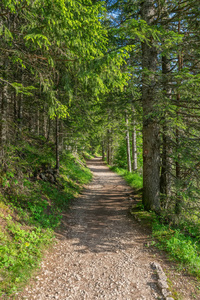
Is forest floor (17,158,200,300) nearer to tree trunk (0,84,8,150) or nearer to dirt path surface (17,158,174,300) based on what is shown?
dirt path surface (17,158,174,300)

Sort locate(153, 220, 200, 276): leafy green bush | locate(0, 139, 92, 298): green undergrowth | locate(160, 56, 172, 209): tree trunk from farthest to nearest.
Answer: locate(160, 56, 172, 209): tree trunk
locate(153, 220, 200, 276): leafy green bush
locate(0, 139, 92, 298): green undergrowth

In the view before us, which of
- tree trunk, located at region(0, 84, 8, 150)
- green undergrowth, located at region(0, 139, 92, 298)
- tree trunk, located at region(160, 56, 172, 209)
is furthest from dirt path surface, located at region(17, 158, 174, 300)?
tree trunk, located at region(0, 84, 8, 150)

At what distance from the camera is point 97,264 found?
14.1 ft

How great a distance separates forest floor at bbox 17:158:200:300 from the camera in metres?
3.38

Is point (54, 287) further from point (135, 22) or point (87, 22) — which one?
point (135, 22)

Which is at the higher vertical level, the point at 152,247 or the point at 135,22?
the point at 135,22

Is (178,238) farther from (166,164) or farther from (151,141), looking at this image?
(151,141)

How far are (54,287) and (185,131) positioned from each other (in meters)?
A: 6.56

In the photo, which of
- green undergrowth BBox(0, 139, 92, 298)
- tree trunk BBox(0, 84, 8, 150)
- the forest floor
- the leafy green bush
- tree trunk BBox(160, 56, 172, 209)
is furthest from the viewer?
tree trunk BBox(160, 56, 172, 209)

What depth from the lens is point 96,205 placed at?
8953 millimetres

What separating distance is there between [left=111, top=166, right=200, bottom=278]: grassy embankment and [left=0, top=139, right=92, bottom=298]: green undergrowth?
10.9ft

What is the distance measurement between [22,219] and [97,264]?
259 cm

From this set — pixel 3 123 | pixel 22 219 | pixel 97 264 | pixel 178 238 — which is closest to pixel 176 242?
pixel 178 238

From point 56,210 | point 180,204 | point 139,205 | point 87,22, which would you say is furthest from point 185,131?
point 56,210
